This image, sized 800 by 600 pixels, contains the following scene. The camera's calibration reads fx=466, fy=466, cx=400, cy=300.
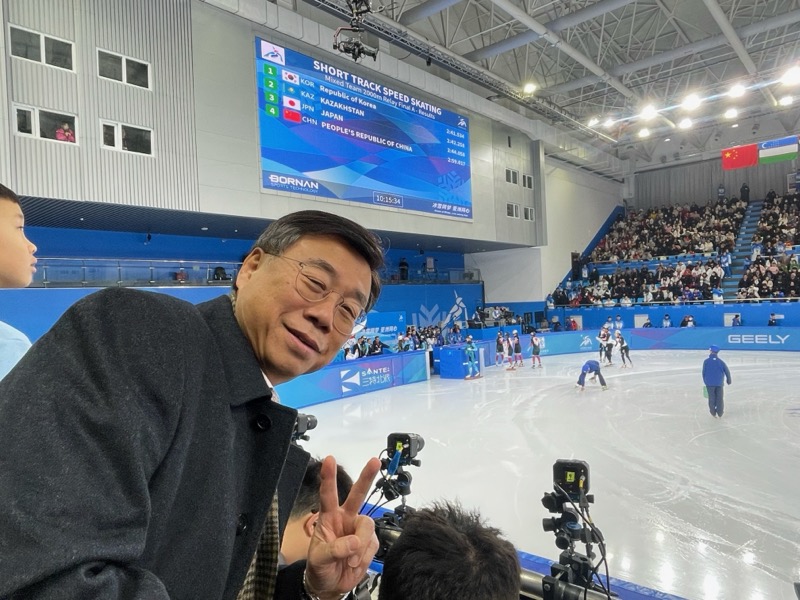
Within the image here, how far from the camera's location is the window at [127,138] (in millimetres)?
9984

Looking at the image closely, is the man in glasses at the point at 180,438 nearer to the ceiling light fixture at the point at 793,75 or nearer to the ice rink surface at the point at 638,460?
the ice rink surface at the point at 638,460

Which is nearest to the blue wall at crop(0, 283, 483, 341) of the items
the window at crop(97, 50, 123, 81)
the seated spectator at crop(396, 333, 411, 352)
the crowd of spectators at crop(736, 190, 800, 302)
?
the seated spectator at crop(396, 333, 411, 352)

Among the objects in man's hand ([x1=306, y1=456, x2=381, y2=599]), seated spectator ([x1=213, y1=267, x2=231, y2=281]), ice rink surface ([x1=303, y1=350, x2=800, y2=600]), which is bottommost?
ice rink surface ([x1=303, y1=350, x2=800, y2=600])

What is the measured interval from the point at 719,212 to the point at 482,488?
28.2 meters

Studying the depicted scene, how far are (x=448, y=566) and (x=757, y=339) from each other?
65.5 ft

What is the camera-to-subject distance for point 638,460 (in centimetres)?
626

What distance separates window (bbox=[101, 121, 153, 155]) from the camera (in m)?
9.98

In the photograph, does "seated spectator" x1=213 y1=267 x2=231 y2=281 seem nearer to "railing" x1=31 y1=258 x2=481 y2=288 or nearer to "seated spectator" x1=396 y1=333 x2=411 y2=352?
"railing" x1=31 y1=258 x2=481 y2=288

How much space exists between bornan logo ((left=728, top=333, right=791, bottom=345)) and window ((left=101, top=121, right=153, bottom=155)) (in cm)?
1968

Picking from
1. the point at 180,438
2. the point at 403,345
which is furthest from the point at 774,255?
the point at 180,438

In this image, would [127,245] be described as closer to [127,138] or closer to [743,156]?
[127,138]

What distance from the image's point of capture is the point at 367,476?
111 cm

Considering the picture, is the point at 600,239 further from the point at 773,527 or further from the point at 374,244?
the point at 374,244

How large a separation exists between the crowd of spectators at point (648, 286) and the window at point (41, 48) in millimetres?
20969
